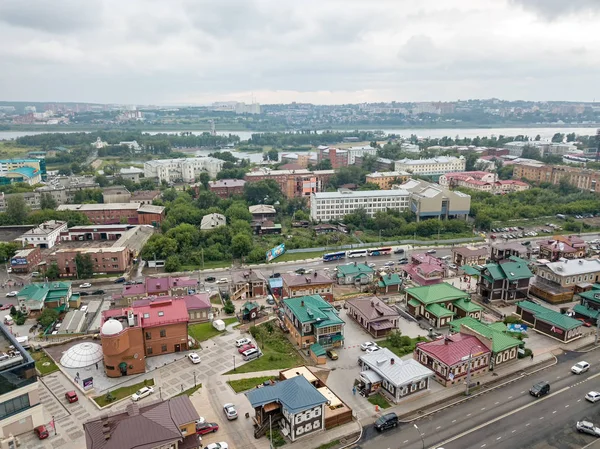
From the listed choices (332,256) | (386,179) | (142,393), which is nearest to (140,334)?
(142,393)

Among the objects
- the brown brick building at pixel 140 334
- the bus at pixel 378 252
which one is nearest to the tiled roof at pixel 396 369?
the brown brick building at pixel 140 334

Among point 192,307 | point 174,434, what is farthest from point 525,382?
point 192,307

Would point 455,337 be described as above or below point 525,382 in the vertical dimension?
above

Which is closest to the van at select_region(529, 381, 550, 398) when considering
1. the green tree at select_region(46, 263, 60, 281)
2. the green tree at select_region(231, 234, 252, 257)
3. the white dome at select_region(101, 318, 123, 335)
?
the white dome at select_region(101, 318, 123, 335)

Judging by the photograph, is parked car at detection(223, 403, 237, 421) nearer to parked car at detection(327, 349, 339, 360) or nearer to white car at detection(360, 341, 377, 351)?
parked car at detection(327, 349, 339, 360)

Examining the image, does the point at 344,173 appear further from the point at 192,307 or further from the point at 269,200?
the point at 192,307

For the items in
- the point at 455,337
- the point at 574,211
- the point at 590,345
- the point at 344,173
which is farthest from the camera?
the point at 344,173
